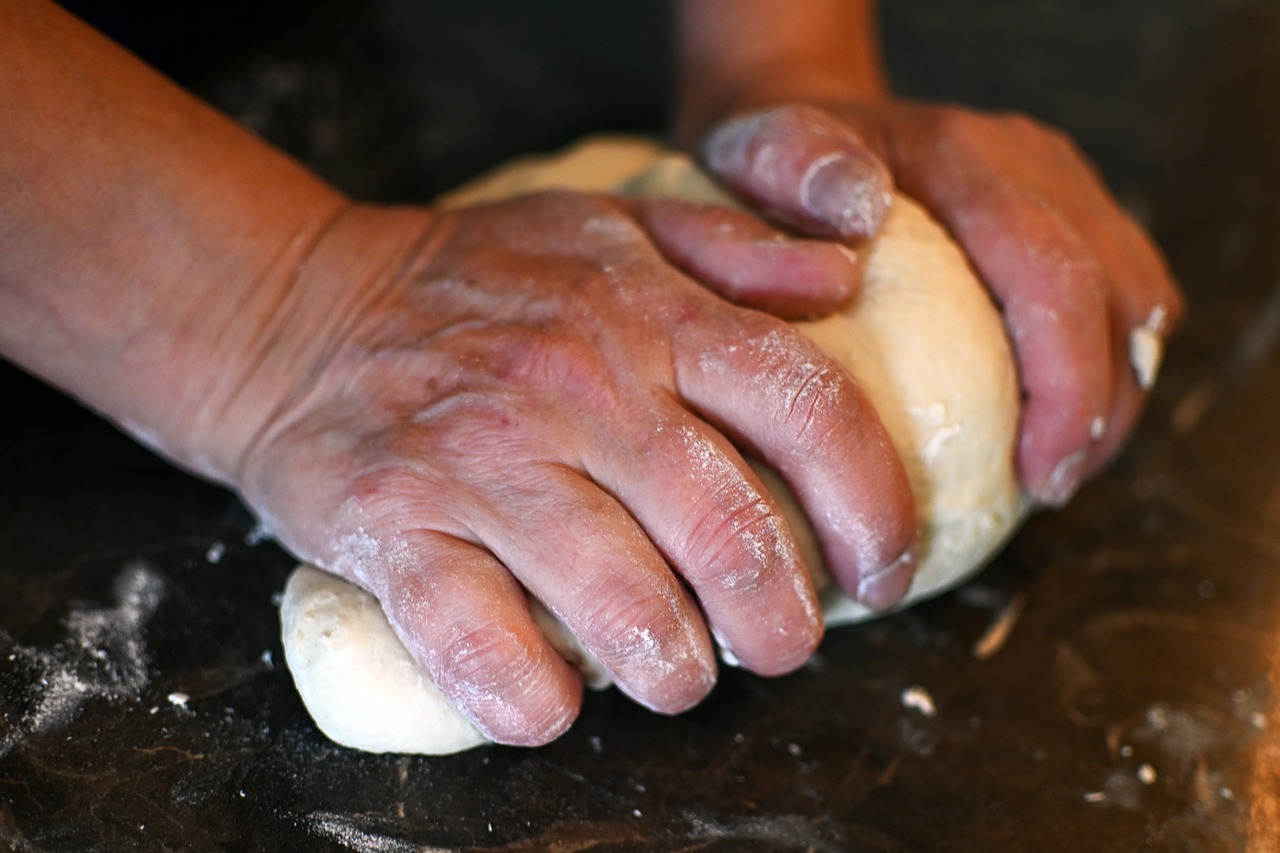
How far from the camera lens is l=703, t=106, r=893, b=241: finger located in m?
1.22

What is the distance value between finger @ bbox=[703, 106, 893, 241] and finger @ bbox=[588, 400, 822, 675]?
341 mm

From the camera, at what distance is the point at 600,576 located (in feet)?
3.26

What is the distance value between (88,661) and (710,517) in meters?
0.65

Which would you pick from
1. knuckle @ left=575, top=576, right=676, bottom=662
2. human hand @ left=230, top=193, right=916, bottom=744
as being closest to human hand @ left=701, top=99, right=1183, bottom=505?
human hand @ left=230, top=193, right=916, bottom=744

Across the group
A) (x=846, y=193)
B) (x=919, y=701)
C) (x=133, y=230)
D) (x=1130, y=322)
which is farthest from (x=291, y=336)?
(x=1130, y=322)

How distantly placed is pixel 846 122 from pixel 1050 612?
67 centimetres

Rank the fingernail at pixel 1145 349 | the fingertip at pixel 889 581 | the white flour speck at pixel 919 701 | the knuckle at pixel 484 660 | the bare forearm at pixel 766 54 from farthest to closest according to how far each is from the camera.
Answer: the bare forearm at pixel 766 54
the fingernail at pixel 1145 349
the white flour speck at pixel 919 701
the fingertip at pixel 889 581
the knuckle at pixel 484 660

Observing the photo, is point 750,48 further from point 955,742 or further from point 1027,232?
point 955,742

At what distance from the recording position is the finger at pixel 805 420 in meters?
1.04

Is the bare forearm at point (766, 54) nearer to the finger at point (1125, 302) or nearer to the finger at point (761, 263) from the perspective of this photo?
the finger at point (1125, 302)

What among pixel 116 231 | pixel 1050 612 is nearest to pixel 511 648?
pixel 116 231

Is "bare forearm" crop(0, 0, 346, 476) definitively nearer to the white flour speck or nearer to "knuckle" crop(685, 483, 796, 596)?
"knuckle" crop(685, 483, 796, 596)

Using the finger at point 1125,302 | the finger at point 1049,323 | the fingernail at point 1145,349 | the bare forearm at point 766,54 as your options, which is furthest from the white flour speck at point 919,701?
the bare forearm at point 766,54

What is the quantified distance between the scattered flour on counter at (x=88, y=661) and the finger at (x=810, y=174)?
813 millimetres
